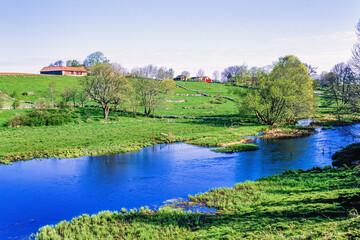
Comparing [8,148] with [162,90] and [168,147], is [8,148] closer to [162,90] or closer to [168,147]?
[168,147]

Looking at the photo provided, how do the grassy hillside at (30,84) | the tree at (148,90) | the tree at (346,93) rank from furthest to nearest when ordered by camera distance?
the grassy hillside at (30,84) → the tree at (148,90) → the tree at (346,93)

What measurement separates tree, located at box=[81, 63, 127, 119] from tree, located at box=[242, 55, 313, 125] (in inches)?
1006

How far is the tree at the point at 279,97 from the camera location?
54.0m

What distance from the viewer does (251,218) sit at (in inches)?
622

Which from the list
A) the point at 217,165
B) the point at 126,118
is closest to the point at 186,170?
the point at 217,165

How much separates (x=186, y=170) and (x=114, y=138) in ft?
56.5

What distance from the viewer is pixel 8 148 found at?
34.6 meters

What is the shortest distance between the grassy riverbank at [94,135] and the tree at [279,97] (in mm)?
3503

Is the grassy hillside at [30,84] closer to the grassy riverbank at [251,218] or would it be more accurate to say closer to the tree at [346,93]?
the tree at [346,93]

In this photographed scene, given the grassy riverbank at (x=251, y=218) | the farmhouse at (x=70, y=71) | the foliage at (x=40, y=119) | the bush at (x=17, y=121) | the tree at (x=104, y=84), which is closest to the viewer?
the grassy riverbank at (x=251, y=218)

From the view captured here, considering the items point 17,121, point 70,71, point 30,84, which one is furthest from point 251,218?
point 70,71

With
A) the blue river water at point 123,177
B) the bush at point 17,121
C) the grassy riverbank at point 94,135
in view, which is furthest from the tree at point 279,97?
the bush at point 17,121

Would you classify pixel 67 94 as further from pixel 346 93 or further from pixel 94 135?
pixel 346 93

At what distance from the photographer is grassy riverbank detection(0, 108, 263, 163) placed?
34.7 m
